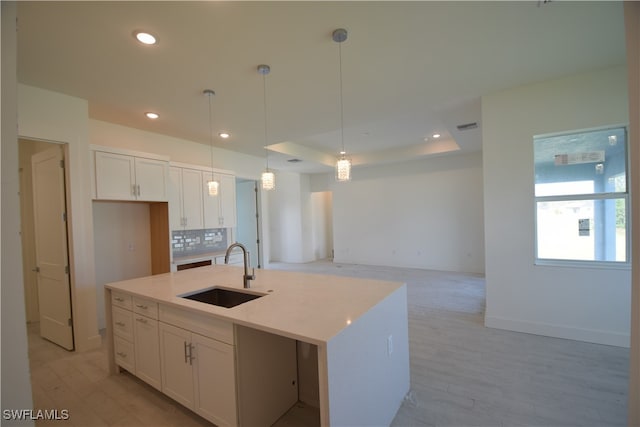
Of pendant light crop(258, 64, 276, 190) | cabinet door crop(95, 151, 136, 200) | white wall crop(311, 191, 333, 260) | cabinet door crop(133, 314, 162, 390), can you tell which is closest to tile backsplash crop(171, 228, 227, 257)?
cabinet door crop(95, 151, 136, 200)

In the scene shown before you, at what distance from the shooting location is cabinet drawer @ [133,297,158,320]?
2.12m

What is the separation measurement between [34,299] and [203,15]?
481 cm

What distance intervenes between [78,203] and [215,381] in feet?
8.86

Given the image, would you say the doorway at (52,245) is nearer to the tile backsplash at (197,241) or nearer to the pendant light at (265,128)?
the tile backsplash at (197,241)

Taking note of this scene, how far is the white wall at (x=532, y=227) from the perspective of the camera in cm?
286

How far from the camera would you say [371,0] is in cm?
181

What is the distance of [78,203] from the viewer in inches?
122

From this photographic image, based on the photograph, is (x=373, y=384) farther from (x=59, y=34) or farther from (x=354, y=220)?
(x=354, y=220)

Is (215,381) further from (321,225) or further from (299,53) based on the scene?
(321,225)

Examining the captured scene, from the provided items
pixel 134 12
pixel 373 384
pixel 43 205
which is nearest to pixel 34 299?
pixel 43 205

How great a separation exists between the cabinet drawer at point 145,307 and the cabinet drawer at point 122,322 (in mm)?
131

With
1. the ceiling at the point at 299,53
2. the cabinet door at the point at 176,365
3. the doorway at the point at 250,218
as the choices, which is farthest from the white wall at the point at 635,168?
the doorway at the point at 250,218

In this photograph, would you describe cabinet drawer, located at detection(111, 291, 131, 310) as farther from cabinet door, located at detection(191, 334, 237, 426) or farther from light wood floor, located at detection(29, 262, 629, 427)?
cabinet door, located at detection(191, 334, 237, 426)

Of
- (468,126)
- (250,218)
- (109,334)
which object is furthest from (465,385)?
(250,218)
